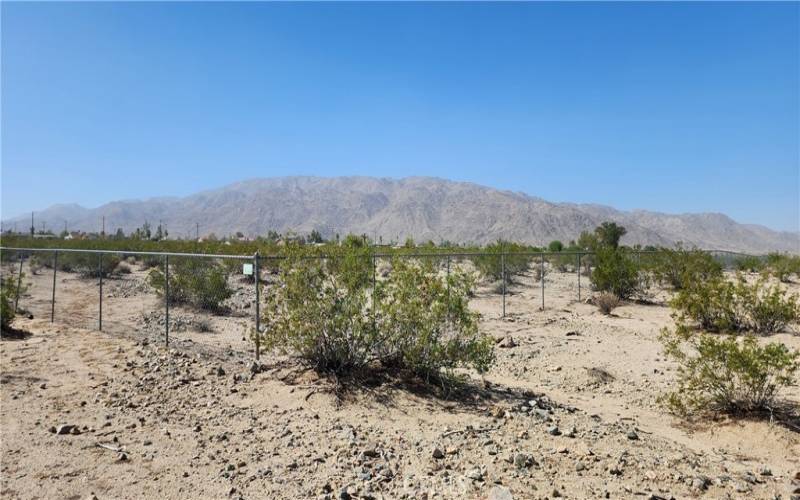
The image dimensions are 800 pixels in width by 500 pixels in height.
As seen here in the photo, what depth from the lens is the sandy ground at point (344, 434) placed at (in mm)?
4582

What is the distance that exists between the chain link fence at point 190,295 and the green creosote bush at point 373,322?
0.38 metres

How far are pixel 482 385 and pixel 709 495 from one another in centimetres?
355

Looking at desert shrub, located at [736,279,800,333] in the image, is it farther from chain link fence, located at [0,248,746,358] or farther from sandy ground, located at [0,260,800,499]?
chain link fence, located at [0,248,746,358]

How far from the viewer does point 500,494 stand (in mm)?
4258

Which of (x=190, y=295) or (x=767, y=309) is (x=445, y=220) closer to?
(x=190, y=295)

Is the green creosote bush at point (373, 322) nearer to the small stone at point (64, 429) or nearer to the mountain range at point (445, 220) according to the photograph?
the small stone at point (64, 429)

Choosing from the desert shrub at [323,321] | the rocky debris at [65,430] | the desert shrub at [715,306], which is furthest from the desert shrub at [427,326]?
the desert shrub at [715,306]

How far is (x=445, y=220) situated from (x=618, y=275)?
101270 mm

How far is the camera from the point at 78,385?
25.0 ft

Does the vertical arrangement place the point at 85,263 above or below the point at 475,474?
above

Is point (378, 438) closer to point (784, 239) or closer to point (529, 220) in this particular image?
point (529, 220)

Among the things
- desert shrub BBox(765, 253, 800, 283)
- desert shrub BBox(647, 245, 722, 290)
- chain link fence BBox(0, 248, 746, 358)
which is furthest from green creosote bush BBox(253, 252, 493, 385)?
desert shrub BBox(765, 253, 800, 283)

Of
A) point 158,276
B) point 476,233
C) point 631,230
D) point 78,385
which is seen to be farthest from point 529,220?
point 78,385

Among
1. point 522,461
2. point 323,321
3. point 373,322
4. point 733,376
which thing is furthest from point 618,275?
point 522,461
